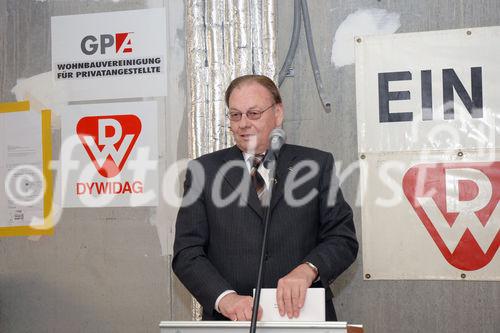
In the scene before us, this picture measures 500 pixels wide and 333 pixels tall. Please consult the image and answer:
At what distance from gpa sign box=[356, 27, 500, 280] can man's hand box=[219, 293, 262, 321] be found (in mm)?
1124

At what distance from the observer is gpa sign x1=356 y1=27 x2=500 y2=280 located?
107 inches

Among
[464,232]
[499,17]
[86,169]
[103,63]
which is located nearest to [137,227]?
[86,169]

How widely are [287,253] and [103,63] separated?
1556mm

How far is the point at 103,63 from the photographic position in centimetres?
317

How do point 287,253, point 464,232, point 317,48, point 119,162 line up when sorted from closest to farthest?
point 287,253, point 464,232, point 317,48, point 119,162

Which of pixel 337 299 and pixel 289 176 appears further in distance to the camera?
pixel 337 299

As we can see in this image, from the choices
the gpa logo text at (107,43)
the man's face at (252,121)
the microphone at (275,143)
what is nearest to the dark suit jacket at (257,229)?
the man's face at (252,121)

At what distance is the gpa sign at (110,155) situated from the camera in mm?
3078

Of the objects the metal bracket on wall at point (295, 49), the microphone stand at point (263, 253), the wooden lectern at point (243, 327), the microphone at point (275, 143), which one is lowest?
the wooden lectern at point (243, 327)

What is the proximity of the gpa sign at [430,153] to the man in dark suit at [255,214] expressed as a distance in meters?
0.63

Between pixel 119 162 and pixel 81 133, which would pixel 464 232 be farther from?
pixel 81 133

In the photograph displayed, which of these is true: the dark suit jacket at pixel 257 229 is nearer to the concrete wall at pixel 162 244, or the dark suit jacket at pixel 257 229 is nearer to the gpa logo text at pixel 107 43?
Answer: the concrete wall at pixel 162 244

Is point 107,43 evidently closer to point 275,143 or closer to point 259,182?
point 259,182

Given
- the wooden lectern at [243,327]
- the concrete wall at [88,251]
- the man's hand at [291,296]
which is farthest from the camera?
the concrete wall at [88,251]
